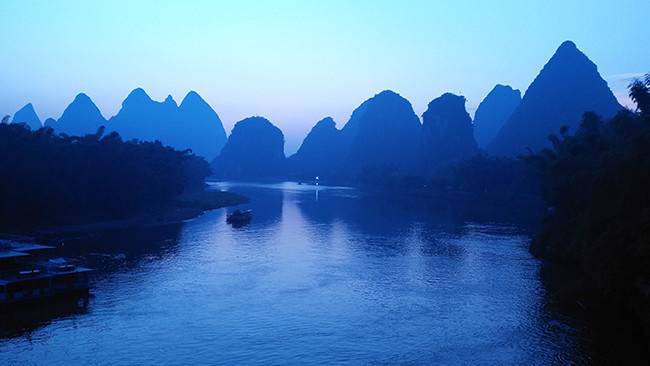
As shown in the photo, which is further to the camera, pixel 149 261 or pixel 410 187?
pixel 410 187

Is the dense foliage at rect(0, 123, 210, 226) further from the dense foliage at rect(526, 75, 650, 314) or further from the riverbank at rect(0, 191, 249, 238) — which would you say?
the dense foliage at rect(526, 75, 650, 314)

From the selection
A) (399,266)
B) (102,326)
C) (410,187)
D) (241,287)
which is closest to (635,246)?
(399,266)

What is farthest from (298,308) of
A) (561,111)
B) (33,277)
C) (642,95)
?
(561,111)

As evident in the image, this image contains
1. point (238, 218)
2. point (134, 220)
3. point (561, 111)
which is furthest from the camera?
point (561, 111)

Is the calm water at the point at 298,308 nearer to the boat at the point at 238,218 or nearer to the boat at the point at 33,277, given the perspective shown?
the boat at the point at 33,277

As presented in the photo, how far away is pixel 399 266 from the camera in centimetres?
4300

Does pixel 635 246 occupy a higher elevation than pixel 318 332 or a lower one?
higher

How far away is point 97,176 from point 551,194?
2175 inches

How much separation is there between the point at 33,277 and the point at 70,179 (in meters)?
37.5

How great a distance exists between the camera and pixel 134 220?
67125 mm

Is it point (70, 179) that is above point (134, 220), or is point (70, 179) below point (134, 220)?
above

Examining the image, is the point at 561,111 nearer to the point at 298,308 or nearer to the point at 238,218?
the point at 238,218

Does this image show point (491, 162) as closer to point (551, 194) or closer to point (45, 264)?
point (551, 194)

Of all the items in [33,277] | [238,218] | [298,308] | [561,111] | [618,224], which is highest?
[561,111]
